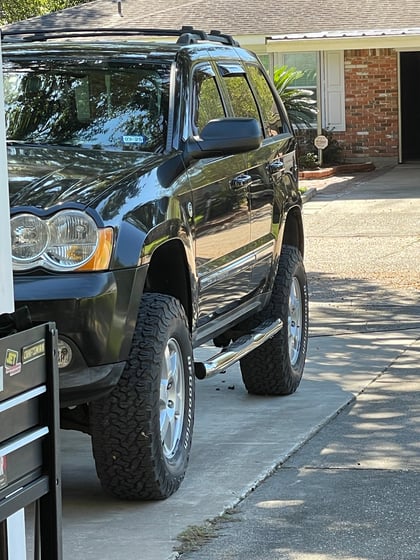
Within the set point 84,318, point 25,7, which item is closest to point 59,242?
point 84,318

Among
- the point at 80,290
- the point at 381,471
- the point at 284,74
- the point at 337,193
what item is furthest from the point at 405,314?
the point at 284,74

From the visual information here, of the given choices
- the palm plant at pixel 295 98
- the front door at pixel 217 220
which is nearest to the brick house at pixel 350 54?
the palm plant at pixel 295 98

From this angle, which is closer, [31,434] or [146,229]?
[31,434]

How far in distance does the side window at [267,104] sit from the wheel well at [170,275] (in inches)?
85.4

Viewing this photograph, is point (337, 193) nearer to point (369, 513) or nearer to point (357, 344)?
point (357, 344)

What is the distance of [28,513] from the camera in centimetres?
530

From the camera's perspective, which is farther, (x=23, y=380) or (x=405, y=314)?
(x=405, y=314)

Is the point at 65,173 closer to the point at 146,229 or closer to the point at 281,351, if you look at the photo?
the point at 146,229

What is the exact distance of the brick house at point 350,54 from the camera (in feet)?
86.2

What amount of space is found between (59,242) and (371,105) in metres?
23.0

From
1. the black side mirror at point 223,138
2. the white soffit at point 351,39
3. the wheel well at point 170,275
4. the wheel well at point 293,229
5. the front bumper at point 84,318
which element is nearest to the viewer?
the front bumper at point 84,318

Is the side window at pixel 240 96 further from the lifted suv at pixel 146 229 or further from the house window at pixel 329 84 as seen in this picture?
the house window at pixel 329 84

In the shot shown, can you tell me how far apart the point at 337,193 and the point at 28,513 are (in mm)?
17244

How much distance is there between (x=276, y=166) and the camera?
752 cm
